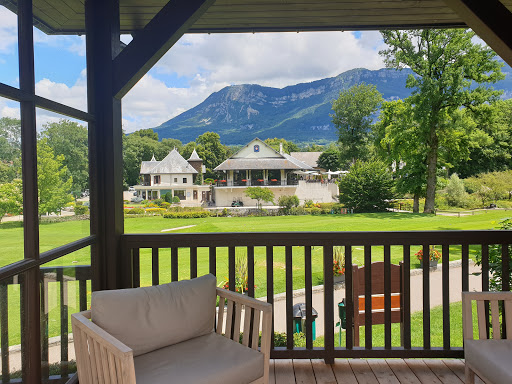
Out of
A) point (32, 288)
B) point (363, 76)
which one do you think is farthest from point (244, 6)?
point (363, 76)

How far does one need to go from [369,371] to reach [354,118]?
9.41m

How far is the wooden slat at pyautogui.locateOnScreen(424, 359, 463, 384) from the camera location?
7.39ft

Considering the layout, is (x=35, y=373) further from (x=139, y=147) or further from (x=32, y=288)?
(x=139, y=147)

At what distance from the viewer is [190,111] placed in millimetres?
11938

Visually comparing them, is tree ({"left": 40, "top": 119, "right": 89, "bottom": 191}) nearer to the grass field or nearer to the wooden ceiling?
the wooden ceiling

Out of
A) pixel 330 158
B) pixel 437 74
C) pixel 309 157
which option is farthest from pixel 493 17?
pixel 437 74

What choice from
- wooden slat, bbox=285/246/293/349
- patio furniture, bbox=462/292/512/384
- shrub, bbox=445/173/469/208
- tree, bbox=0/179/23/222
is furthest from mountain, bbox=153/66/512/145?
patio furniture, bbox=462/292/512/384

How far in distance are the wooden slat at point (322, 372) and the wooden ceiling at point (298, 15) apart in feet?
7.56

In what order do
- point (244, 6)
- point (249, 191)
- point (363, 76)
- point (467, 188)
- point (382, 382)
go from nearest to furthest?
point (382, 382), point (244, 6), point (249, 191), point (467, 188), point (363, 76)

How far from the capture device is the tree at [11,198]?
150 centimetres

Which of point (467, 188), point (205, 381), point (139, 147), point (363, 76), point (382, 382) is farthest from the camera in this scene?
point (363, 76)

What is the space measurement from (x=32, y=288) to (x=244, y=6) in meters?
2.08

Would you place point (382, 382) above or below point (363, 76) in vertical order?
below

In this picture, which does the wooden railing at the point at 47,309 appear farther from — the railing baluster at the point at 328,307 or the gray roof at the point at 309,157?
the gray roof at the point at 309,157
